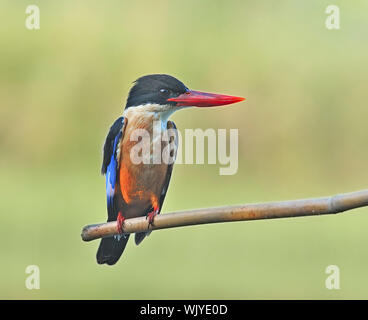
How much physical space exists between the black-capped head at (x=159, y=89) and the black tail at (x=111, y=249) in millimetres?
580

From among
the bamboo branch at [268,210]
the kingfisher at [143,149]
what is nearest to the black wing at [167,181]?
the kingfisher at [143,149]

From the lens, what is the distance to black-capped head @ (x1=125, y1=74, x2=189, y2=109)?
224 centimetres

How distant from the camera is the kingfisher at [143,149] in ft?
7.38

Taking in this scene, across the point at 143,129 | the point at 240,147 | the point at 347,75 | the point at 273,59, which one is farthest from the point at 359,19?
the point at 143,129

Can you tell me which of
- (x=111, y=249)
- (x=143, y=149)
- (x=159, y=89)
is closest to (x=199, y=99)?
(x=159, y=89)

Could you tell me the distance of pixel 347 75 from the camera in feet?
10.0

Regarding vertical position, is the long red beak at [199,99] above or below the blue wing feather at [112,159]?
above

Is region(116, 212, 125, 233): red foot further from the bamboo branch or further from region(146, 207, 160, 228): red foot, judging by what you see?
the bamboo branch

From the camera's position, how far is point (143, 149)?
2.25m

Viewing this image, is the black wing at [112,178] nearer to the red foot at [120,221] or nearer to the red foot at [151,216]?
the red foot at [120,221]

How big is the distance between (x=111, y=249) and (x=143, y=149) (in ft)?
1.51

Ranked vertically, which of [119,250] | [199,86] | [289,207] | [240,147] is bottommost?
[119,250]

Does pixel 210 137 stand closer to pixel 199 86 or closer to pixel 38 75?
pixel 199 86

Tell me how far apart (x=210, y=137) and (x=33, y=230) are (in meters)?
0.97
